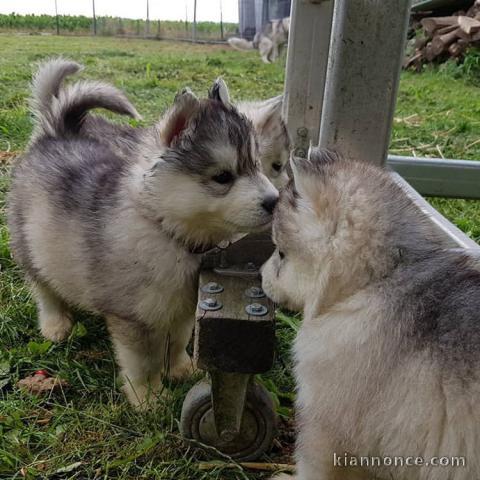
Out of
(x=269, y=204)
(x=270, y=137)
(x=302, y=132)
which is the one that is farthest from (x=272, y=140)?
(x=269, y=204)

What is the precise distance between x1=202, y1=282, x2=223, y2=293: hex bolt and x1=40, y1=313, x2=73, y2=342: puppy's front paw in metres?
1.06

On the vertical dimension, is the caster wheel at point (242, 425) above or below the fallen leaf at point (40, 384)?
above

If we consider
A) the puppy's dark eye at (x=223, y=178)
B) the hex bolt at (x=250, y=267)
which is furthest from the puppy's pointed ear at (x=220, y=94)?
the hex bolt at (x=250, y=267)

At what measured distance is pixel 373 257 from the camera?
147 cm

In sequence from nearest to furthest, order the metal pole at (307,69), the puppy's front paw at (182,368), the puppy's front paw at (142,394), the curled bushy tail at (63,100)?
1. the puppy's front paw at (142,394)
2. the puppy's front paw at (182,368)
3. the curled bushy tail at (63,100)
4. the metal pole at (307,69)

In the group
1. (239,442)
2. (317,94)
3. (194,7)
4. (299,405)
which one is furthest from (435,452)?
(194,7)

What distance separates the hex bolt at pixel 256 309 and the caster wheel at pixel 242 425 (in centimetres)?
33

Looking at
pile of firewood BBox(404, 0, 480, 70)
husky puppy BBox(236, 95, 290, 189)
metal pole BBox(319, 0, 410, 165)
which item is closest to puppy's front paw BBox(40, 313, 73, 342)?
husky puppy BBox(236, 95, 290, 189)

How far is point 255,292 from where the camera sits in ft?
5.83

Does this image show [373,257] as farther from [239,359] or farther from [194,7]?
[194,7]

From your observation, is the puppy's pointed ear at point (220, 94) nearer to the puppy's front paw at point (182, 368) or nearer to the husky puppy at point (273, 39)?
the puppy's front paw at point (182, 368)

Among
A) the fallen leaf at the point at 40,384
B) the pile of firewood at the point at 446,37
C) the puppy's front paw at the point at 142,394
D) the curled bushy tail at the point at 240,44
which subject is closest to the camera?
the puppy's front paw at the point at 142,394

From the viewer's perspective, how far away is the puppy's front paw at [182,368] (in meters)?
2.36

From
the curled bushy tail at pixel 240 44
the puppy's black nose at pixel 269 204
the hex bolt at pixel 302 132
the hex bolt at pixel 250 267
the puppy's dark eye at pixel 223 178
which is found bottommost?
the curled bushy tail at pixel 240 44
